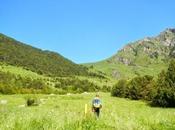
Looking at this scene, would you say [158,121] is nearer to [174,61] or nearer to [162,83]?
[162,83]

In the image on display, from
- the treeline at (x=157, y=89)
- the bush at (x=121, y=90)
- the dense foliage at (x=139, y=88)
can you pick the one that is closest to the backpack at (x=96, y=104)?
the treeline at (x=157, y=89)

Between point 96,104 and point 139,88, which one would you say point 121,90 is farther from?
point 96,104

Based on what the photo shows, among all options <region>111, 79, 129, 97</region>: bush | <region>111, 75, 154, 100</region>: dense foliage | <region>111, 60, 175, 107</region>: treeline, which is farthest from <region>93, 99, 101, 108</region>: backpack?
<region>111, 79, 129, 97</region>: bush

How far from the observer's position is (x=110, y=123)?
16469 millimetres

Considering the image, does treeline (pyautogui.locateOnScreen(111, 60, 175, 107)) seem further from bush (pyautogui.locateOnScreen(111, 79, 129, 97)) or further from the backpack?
the backpack

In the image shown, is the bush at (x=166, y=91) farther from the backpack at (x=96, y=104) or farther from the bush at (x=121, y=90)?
the backpack at (x=96, y=104)

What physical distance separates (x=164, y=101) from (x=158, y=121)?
6842cm

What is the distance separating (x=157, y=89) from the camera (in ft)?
292

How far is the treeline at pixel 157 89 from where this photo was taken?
85.0m

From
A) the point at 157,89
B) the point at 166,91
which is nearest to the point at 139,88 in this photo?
the point at 157,89

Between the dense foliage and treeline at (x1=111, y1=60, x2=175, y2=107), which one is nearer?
treeline at (x1=111, y1=60, x2=175, y2=107)

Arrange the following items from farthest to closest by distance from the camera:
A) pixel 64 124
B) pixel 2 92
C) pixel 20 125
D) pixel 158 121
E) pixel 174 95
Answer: pixel 2 92 → pixel 174 95 → pixel 158 121 → pixel 64 124 → pixel 20 125

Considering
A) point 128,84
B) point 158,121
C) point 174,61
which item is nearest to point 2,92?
point 128,84

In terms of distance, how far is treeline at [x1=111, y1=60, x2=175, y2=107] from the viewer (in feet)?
279
